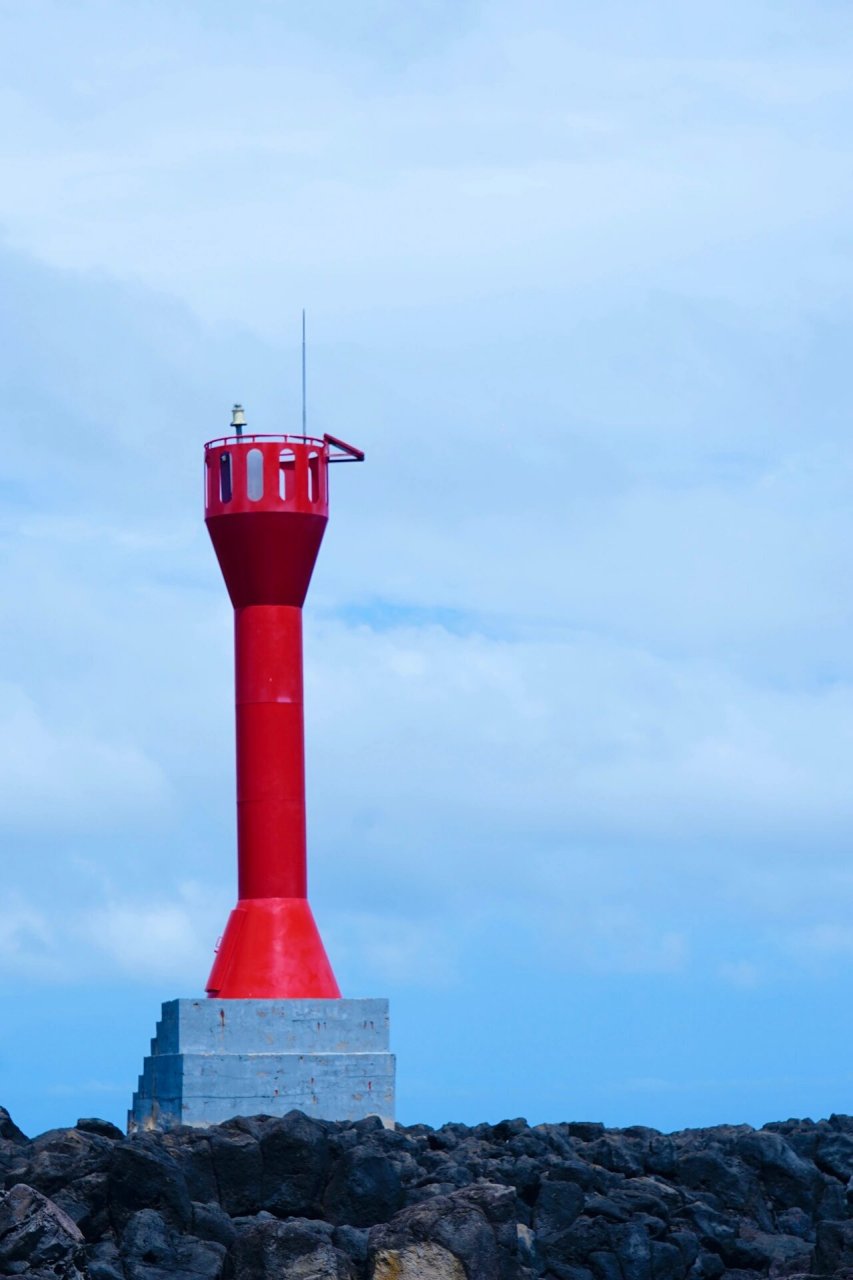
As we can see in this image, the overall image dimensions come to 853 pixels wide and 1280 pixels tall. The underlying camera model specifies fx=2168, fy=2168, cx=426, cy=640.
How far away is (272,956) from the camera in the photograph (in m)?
19.4

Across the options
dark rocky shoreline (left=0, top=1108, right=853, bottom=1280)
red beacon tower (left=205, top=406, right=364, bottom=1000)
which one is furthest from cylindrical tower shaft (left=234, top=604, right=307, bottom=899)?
dark rocky shoreline (left=0, top=1108, right=853, bottom=1280)

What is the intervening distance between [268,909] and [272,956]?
47 centimetres

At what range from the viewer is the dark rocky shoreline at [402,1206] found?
11945 millimetres

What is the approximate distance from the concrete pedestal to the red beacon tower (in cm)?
65

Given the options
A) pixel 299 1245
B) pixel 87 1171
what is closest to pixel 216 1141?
pixel 87 1171

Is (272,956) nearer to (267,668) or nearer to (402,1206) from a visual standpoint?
(267,668)

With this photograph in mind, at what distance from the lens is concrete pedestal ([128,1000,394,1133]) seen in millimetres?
18500

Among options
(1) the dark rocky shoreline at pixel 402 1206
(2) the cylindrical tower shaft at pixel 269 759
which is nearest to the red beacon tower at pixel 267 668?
(2) the cylindrical tower shaft at pixel 269 759

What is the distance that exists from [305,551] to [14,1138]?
608cm

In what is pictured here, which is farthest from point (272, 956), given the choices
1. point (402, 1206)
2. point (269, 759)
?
point (402, 1206)

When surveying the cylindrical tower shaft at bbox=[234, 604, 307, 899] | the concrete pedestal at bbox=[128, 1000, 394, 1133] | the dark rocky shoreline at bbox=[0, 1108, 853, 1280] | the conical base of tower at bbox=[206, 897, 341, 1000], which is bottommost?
the dark rocky shoreline at bbox=[0, 1108, 853, 1280]

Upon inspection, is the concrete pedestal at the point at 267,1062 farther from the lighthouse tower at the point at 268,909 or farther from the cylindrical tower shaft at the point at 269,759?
the cylindrical tower shaft at the point at 269,759

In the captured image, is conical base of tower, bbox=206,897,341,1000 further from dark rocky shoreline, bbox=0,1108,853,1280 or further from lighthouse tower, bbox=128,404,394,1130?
dark rocky shoreline, bbox=0,1108,853,1280

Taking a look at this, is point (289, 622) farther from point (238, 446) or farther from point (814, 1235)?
point (814, 1235)
